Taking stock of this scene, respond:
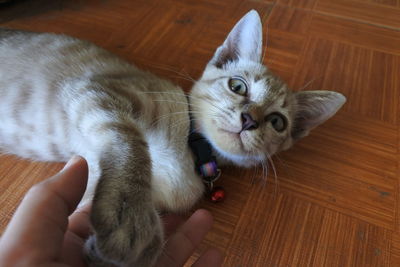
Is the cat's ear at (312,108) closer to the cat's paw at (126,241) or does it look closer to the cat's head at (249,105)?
the cat's head at (249,105)

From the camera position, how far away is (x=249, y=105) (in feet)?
2.96

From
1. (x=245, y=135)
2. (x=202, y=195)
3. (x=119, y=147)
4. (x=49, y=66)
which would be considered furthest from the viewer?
(x=49, y=66)

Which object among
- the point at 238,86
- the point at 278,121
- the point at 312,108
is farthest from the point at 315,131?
the point at 238,86

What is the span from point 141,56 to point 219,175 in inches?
25.4

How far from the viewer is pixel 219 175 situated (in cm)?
101

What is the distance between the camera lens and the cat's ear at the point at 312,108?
3.20 ft

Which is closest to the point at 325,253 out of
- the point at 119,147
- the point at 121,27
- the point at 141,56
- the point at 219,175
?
the point at 219,175

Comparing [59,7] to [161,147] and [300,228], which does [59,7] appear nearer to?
[161,147]

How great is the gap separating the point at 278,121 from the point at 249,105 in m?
0.14

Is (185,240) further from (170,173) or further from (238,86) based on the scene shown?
(238,86)

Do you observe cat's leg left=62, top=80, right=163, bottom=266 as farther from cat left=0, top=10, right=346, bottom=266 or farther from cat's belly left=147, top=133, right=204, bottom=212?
cat's belly left=147, top=133, right=204, bottom=212

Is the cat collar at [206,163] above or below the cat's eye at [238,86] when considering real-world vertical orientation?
below

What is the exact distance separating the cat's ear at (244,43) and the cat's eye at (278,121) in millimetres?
216

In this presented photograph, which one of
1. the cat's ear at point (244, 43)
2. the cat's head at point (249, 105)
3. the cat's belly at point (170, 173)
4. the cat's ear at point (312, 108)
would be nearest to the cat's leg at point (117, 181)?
the cat's belly at point (170, 173)
